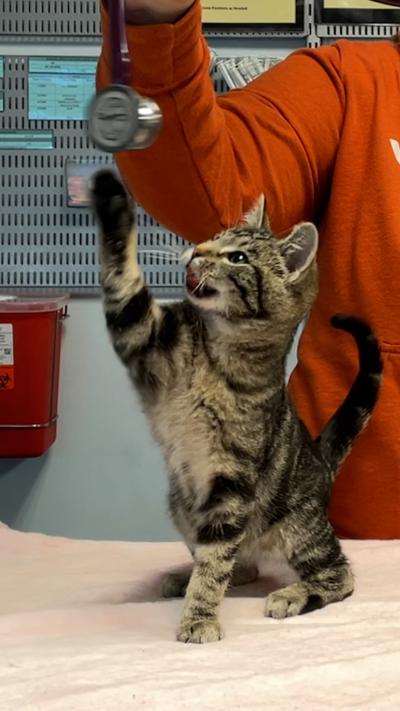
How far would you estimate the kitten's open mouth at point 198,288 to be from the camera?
2.43 ft

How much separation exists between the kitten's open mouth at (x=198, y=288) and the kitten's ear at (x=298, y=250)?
8 centimetres

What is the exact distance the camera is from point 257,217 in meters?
0.84

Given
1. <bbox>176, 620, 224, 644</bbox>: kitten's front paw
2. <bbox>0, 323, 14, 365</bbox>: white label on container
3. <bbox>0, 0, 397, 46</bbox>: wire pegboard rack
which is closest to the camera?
<bbox>176, 620, 224, 644</bbox>: kitten's front paw

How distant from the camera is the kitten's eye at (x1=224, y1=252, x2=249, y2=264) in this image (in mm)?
775

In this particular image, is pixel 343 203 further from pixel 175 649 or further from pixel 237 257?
pixel 175 649

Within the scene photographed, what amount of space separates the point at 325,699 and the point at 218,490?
0.25 m

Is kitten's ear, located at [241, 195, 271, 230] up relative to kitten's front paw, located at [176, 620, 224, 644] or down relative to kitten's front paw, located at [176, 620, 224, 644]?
up

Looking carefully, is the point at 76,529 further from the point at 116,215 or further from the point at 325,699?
the point at 325,699

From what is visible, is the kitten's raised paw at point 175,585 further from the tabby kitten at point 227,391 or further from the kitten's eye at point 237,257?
the kitten's eye at point 237,257

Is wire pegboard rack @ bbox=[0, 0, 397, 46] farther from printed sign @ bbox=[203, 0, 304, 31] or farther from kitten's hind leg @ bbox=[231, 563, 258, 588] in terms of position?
kitten's hind leg @ bbox=[231, 563, 258, 588]

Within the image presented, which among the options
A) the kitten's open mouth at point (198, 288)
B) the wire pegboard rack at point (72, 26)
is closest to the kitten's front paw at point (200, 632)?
the kitten's open mouth at point (198, 288)

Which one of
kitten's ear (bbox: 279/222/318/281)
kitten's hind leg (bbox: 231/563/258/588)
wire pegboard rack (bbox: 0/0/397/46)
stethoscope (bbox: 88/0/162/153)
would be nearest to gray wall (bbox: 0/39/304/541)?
wire pegboard rack (bbox: 0/0/397/46)

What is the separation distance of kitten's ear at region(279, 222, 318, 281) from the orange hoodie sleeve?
0.08m

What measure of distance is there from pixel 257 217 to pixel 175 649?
40 centimetres
